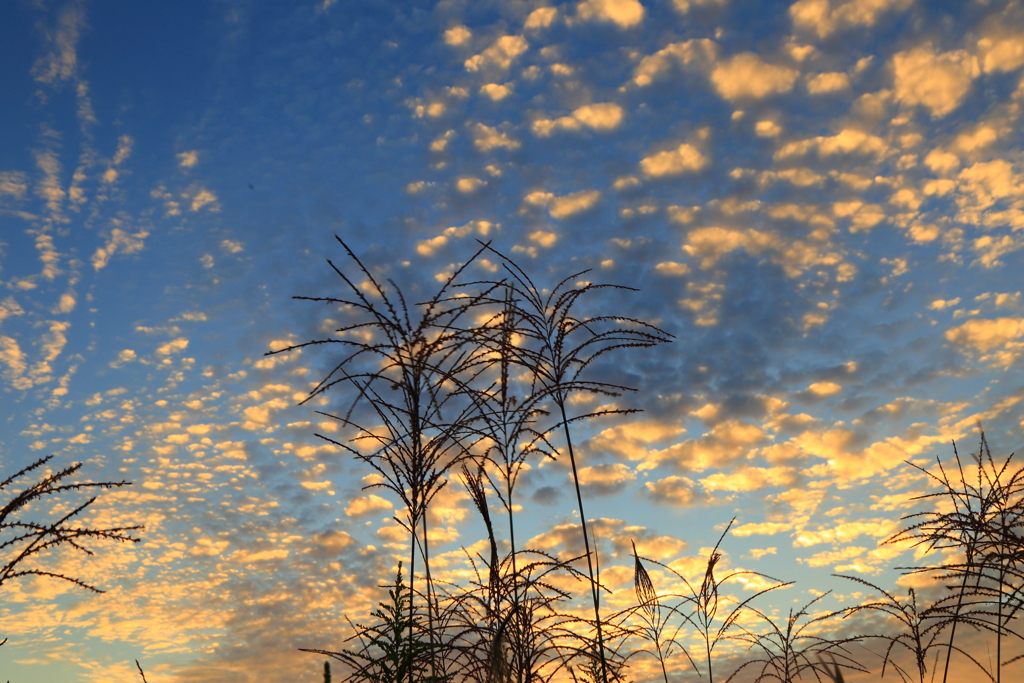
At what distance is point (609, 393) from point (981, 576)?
3719 mm

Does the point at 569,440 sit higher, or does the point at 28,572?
the point at 569,440

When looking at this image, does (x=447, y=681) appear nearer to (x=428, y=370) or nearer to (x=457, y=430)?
(x=457, y=430)

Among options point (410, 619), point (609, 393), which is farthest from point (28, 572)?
point (609, 393)

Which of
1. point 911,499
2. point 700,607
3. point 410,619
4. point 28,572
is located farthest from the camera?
point 700,607

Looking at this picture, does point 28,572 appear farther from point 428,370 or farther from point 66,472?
point 428,370

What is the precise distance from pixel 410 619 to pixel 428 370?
1.80 metres

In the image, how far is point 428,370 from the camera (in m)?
4.99

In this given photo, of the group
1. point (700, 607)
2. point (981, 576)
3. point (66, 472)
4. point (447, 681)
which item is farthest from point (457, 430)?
point (981, 576)

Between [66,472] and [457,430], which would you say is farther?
[66,472]

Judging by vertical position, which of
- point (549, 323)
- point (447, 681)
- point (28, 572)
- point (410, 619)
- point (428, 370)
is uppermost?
point (549, 323)

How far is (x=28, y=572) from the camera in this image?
A: 18.9ft

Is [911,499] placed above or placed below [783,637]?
above

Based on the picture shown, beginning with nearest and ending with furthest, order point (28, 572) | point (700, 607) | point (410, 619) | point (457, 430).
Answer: point (410, 619)
point (457, 430)
point (28, 572)
point (700, 607)

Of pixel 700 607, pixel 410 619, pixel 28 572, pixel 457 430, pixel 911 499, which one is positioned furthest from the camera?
pixel 700 607
